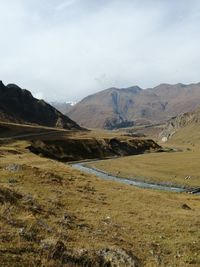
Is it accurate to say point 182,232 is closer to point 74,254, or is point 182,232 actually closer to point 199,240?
point 199,240

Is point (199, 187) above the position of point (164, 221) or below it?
below

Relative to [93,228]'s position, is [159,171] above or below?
below

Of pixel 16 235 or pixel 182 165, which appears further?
pixel 182 165

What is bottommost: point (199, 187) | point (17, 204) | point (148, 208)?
point (199, 187)

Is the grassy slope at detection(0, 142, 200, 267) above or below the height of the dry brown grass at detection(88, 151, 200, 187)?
above

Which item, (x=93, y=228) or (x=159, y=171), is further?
(x=159, y=171)

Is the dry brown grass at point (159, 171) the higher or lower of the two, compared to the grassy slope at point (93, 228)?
lower

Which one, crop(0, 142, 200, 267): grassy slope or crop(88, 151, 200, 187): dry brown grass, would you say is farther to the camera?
crop(88, 151, 200, 187): dry brown grass

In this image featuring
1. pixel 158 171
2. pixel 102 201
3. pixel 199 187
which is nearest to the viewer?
pixel 102 201

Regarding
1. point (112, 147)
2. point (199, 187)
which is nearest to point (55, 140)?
point (112, 147)

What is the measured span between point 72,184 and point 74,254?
112ft

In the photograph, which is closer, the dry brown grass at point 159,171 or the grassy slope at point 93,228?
the grassy slope at point 93,228

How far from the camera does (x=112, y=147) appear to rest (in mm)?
197625

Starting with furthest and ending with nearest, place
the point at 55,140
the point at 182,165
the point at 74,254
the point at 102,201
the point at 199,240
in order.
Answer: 1. the point at 55,140
2. the point at 182,165
3. the point at 102,201
4. the point at 199,240
5. the point at 74,254
